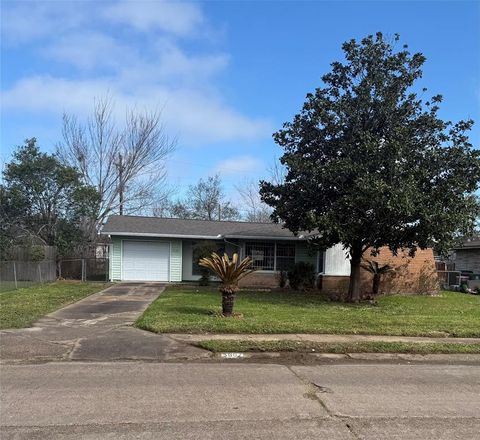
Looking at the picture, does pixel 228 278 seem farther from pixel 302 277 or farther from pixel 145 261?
pixel 145 261

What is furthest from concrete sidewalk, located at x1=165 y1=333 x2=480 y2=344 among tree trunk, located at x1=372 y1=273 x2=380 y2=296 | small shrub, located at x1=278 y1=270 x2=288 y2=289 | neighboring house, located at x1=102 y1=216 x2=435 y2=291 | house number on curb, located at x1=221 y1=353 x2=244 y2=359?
neighboring house, located at x1=102 y1=216 x2=435 y2=291

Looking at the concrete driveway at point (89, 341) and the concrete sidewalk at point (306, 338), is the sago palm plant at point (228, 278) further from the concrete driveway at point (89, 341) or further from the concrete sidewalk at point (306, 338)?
the concrete driveway at point (89, 341)

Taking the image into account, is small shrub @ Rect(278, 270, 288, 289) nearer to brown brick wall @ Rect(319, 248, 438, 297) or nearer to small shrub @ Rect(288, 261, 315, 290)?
small shrub @ Rect(288, 261, 315, 290)

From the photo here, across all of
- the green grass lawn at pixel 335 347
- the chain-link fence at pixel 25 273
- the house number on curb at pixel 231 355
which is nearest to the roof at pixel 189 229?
the chain-link fence at pixel 25 273

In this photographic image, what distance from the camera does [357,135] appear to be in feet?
54.0

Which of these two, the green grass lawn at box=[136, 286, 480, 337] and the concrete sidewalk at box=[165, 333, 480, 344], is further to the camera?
the green grass lawn at box=[136, 286, 480, 337]

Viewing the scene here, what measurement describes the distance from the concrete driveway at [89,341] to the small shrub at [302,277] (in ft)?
32.2

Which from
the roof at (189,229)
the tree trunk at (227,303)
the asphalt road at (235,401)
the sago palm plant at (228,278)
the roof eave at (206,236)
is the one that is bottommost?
the asphalt road at (235,401)

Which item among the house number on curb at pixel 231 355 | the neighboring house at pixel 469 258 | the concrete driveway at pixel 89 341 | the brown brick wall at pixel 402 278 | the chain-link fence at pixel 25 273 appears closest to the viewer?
the concrete driveway at pixel 89 341

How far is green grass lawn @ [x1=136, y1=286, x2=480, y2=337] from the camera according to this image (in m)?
11.3

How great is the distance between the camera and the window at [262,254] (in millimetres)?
25000

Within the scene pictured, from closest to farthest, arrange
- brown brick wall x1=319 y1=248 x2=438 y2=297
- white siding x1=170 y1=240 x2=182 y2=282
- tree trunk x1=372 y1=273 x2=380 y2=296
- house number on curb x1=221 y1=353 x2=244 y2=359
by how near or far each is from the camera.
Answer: house number on curb x1=221 y1=353 x2=244 y2=359 < tree trunk x1=372 y1=273 x2=380 y2=296 < brown brick wall x1=319 y1=248 x2=438 y2=297 < white siding x1=170 y1=240 x2=182 y2=282

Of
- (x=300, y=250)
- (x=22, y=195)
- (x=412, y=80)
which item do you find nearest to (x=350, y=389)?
(x=412, y=80)

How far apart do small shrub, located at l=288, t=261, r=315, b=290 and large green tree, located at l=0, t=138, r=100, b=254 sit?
12.0 meters
